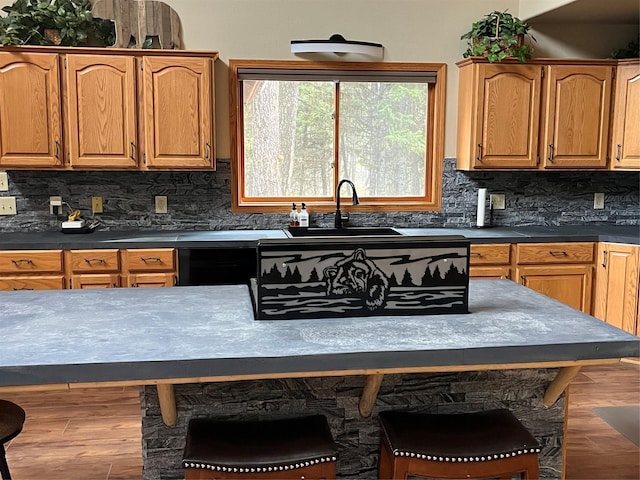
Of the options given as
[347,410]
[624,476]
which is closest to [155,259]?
[347,410]

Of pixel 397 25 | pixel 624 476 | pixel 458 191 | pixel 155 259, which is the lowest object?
pixel 624 476

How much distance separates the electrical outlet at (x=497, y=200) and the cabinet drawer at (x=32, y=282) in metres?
3.01

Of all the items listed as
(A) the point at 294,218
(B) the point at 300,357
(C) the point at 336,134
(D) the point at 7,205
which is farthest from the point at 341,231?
(B) the point at 300,357

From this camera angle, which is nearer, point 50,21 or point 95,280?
point 95,280

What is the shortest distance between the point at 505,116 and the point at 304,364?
10.4 ft

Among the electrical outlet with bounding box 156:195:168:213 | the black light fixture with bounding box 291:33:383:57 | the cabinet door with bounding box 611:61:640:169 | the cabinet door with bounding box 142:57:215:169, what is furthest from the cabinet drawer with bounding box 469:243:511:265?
the electrical outlet with bounding box 156:195:168:213

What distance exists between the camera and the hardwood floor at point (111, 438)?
292 centimetres

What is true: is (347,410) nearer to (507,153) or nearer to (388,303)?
(388,303)

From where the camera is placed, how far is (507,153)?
440 centimetres

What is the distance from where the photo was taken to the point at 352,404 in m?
2.21

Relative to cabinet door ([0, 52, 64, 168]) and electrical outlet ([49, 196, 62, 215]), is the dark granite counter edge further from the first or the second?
electrical outlet ([49, 196, 62, 215])

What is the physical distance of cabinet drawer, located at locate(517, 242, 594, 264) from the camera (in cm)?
423

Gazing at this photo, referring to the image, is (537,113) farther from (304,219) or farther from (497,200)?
(304,219)

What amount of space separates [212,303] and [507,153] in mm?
2804
